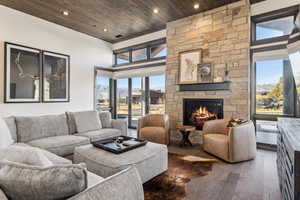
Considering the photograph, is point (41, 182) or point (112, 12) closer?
point (41, 182)

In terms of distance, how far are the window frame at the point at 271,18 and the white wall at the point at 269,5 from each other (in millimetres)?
66

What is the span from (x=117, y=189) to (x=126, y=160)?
1056 mm

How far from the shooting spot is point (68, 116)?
350 centimetres

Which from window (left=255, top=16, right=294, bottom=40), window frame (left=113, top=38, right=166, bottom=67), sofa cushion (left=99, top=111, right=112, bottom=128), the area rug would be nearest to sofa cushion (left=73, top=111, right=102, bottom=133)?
sofa cushion (left=99, top=111, right=112, bottom=128)

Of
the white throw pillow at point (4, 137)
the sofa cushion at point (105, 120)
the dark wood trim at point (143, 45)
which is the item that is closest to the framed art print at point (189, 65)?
the dark wood trim at point (143, 45)

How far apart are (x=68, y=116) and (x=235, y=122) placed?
134 inches

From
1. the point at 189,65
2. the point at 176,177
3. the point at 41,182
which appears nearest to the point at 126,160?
the point at 176,177

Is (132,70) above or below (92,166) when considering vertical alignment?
above

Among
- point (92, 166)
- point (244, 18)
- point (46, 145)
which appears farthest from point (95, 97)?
point (244, 18)

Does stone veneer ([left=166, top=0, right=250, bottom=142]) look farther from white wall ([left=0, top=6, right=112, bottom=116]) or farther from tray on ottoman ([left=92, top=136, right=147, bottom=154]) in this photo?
white wall ([left=0, top=6, right=112, bottom=116])

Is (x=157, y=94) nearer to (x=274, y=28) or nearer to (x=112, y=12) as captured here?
(x=112, y=12)

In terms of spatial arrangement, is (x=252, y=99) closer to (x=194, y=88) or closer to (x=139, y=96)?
(x=194, y=88)

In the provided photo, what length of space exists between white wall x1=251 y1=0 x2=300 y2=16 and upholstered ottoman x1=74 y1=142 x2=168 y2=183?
3.70m

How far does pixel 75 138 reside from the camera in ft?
9.81
